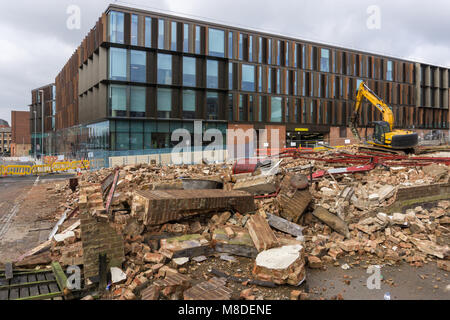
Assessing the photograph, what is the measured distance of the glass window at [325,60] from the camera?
36469 millimetres

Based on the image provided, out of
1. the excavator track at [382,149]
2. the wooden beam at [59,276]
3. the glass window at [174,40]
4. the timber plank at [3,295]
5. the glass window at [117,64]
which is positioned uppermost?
the glass window at [174,40]

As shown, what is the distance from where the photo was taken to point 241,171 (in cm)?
1088

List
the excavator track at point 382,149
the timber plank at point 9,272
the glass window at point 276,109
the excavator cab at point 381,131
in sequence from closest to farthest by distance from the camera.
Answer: the timber plank at point 9,272 < the excavator track at point 382,149 < the excavator cab at point 381,131 < the glass window at point 276,109

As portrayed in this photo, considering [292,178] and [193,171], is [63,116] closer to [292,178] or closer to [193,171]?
[193,171]

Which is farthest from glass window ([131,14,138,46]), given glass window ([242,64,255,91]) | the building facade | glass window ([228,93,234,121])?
the building facade

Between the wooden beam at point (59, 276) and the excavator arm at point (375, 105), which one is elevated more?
the excavator arm at point (375, 105)

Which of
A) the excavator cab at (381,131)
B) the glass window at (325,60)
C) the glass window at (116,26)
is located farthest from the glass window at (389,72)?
the glass window at (116,26)

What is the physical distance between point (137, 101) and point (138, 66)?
3247 millimetres

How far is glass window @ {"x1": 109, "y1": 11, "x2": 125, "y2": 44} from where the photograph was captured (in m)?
26.2

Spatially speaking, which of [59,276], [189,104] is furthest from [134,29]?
[59,276]

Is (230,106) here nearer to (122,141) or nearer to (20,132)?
(122,141)

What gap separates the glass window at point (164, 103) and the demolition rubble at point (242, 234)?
2156 centimetres

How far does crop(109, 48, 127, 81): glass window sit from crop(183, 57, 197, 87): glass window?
5711 millimetres

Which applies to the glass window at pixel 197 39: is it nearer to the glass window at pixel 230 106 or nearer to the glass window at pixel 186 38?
the glass window at pixel 186 38
